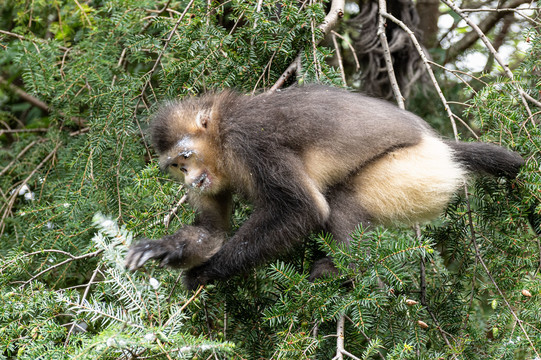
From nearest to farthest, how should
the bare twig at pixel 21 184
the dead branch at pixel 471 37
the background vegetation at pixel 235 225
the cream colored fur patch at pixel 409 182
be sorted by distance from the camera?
1. the background vegetation at pixel 235 225
2. the cream colored fur patch at pixel 409 182
3. the bare twig at pixel 21 184
4. the dead branch at pixel 471 37

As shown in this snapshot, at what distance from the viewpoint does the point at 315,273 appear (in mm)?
2732

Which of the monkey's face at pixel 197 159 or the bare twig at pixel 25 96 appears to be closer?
the monkey's face at pixel 197 159

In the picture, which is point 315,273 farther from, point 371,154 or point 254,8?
point 254,8

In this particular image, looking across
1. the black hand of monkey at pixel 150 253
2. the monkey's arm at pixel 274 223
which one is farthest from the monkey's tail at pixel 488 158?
the black hand of monkey at pixel 150 253

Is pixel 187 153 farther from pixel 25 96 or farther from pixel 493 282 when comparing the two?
pixel 25 96

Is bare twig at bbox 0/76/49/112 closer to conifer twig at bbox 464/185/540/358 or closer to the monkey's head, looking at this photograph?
the monkey's head

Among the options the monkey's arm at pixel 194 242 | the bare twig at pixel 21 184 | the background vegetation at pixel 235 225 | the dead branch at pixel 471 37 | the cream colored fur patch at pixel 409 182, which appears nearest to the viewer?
the background vegetation at pixel 235 225

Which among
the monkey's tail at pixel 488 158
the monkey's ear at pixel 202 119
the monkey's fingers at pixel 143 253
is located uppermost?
the monkey's tail at pixel 488 158

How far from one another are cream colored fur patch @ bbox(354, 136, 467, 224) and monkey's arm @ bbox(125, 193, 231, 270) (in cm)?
84

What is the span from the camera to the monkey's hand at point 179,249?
7.47 feet

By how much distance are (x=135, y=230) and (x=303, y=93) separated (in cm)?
120

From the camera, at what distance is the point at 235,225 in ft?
10.6

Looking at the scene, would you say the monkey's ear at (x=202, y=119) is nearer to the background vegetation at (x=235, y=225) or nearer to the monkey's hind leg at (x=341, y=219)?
the background vegetation at (x=235, y=225)

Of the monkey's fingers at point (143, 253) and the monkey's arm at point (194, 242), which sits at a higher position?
the monkey's fingers at point (143, 253)
